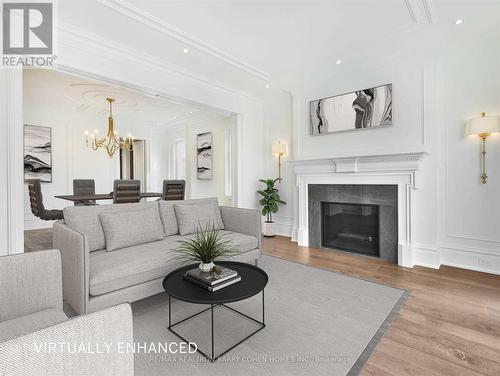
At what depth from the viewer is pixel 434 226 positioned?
10.8 feet

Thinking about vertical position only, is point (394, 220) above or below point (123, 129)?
below

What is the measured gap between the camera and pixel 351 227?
13.2ft

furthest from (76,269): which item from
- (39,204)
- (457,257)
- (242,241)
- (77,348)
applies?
(457,257)

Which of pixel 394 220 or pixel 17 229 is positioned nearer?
pixel 17 229

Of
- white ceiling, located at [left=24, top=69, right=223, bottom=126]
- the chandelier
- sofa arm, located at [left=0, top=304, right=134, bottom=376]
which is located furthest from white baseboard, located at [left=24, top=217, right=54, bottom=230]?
sofa arm, located at [left=0, top=304, right=134, bottom=376]

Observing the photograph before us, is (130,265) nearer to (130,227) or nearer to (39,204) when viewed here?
(130,227)

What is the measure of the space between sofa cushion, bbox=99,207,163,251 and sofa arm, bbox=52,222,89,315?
1.21 ft

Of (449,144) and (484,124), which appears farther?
(449,144)

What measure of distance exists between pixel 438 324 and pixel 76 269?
275 centimetres

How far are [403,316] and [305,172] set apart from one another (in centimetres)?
264

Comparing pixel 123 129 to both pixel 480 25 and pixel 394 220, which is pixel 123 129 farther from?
pixel 480 25

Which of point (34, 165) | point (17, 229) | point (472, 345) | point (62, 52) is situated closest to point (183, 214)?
point (17, 229)

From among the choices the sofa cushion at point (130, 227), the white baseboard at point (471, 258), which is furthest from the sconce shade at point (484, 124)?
the sofa cushion at point (130, 227)

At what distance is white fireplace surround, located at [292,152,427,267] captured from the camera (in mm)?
3338
